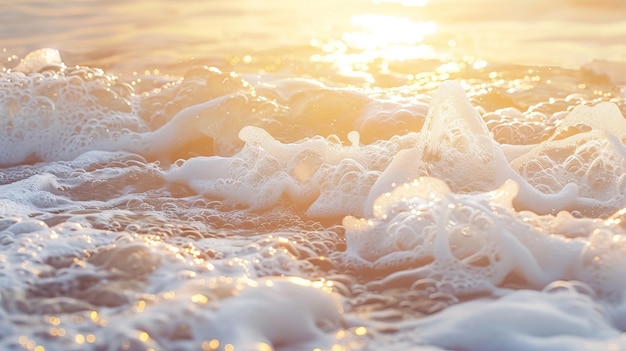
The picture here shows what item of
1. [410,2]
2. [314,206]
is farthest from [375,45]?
[314,206]

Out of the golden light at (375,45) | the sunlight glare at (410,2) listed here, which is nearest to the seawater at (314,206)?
the golden light at (375,45)

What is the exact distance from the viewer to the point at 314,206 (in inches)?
117

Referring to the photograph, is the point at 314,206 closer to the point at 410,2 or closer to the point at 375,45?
the point at 375,45

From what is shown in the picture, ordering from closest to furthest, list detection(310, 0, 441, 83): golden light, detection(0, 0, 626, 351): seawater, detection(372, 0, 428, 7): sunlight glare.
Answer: detection(0, 0, 626, 351): seawater → detection(310, 0, 441, 83): golden light → detection(372, 0, 428, 7): sunlight glare

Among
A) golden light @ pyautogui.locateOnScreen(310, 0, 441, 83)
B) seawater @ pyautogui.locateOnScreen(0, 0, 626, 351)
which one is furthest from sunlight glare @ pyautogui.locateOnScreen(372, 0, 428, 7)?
seawater @ pyautogui.locateOnScreen(0, 0, 626, 351)

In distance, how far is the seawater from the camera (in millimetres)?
1966

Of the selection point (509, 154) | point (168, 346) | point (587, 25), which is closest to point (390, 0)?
point (587, 25)

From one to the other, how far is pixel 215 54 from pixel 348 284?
468 cm

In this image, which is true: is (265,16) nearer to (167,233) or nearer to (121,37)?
(121,37)

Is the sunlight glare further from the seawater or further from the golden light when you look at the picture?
the seawater

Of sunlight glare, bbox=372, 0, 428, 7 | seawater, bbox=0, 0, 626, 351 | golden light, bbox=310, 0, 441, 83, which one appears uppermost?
sunlight glare, bbox=372, 0, 428, 7

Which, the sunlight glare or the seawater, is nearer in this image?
the seawater

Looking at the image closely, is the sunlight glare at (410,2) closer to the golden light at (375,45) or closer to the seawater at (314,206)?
the golden light at (375,45)

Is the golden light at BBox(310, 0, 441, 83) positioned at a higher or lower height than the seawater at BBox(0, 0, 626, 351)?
higher
